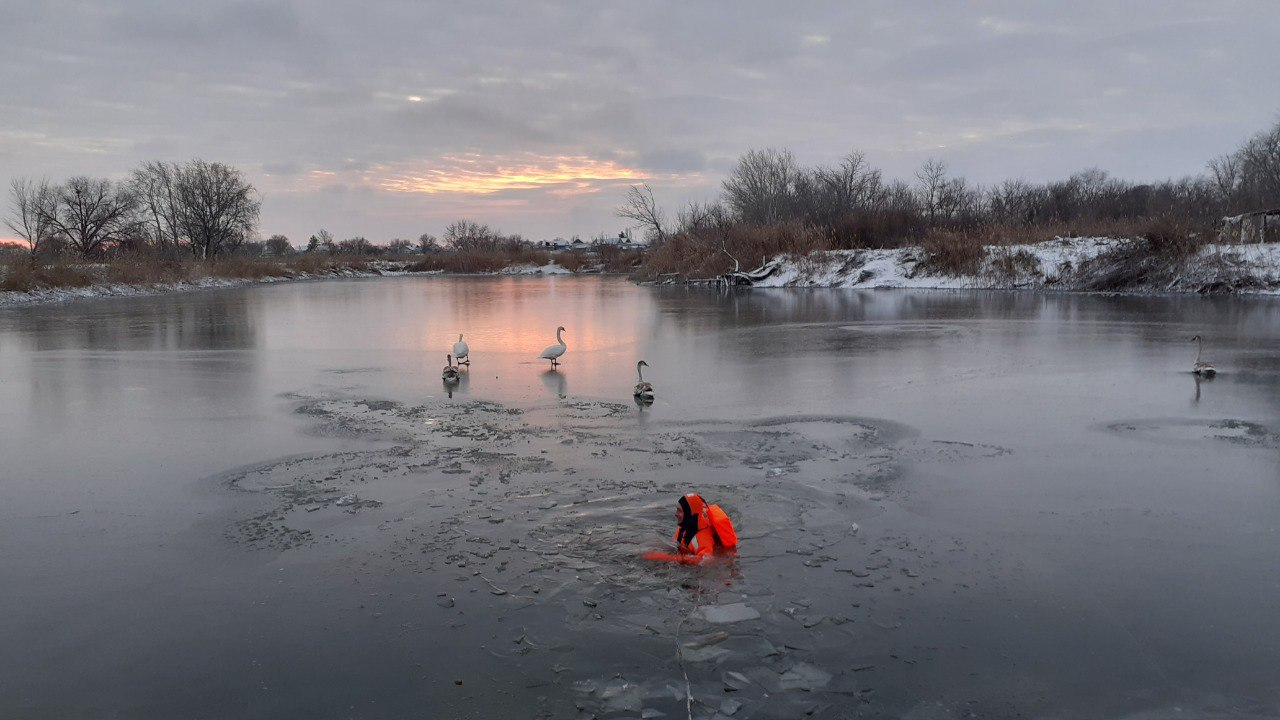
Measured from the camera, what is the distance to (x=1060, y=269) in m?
28.2

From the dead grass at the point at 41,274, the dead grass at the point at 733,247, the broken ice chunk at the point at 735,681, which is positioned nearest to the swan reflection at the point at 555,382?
the broken ice chunk at the point at 735,681

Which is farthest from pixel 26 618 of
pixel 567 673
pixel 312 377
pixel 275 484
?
pixel 312 377

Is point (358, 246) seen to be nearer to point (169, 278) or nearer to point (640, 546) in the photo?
point (169, 278)

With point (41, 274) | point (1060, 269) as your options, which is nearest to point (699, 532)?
point (1060, 269)

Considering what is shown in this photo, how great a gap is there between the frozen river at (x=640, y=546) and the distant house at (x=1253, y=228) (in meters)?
18.4

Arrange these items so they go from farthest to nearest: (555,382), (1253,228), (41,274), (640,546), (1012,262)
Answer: (41,274) < (1012,262) < (1253,228) < (555,382) < (640,546)

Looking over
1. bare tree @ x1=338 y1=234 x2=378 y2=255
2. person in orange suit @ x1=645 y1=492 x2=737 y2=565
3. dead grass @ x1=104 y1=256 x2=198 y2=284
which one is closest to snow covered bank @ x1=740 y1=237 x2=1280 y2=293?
person in orange suit @ x1=645 y1=492 x2=737 y2=565

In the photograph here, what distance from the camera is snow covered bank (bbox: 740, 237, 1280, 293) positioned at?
23688mm

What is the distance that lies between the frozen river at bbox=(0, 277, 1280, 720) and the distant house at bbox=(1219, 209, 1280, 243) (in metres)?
18.4

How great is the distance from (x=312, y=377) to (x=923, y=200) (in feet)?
175

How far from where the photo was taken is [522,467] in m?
6.09

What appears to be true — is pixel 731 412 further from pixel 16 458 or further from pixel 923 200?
pixel 923 200

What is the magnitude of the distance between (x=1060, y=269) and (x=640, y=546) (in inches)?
1117

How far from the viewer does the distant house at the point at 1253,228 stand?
24266mm
